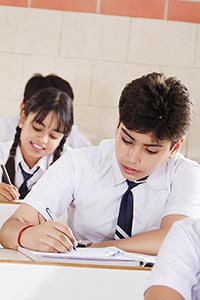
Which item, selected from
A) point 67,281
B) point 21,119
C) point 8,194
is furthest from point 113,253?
point 21,119

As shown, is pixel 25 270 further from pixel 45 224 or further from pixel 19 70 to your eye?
pixel 19 70

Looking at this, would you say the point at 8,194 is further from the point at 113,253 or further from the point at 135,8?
the point at 135,8

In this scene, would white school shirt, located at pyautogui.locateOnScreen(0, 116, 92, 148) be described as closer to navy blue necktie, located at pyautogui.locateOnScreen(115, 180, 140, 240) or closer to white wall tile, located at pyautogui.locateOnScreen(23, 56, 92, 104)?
white wall tile, located at pyautogui.locateOnScreen(23, 56, 92, 104)

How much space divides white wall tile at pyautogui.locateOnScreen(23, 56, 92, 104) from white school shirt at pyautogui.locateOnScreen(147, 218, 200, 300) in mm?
2924

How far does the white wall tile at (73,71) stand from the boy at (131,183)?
1.92m

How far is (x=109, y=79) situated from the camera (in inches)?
174

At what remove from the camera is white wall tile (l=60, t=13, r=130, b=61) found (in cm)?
440

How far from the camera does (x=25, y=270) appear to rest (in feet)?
5.93

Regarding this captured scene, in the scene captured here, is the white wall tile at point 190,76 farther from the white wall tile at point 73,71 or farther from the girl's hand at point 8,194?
the girl's hand at point 8,194

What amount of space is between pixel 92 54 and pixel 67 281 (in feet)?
8.89

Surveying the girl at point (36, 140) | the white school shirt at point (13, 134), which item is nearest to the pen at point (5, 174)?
the girl at point (36, 140)

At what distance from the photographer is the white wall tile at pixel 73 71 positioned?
4.41 meters

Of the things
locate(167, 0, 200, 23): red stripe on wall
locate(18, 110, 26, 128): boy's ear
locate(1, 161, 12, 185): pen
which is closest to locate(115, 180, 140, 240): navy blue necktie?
locate(1, 161, 12, 185): pen

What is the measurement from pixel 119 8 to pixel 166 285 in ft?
10.2
